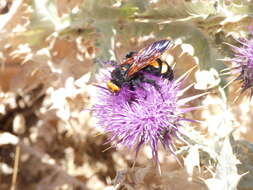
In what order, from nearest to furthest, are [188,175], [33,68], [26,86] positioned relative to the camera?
[188,175], [33,68], [26,86]

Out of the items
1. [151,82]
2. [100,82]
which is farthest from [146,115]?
[100,82]

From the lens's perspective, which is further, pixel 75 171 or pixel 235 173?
pixel 75 171

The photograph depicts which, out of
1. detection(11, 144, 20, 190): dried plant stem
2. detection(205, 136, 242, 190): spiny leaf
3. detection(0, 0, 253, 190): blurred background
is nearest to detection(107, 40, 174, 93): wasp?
detection(0, 0, 253, 190): blurred background

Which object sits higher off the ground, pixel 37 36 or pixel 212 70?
pixel 37 36

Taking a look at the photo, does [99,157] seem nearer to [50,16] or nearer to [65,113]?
[65,113]

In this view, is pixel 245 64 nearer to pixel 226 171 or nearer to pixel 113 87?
pixel 226 171

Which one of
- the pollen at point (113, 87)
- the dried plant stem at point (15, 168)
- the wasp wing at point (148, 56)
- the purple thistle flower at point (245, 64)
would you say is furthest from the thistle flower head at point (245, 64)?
the dried plant stem at point (15, 168)

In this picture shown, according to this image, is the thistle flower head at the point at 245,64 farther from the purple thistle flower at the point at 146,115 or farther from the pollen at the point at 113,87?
the pollen at the point at 113,87

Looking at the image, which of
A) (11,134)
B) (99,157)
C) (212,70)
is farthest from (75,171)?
(212,70)
